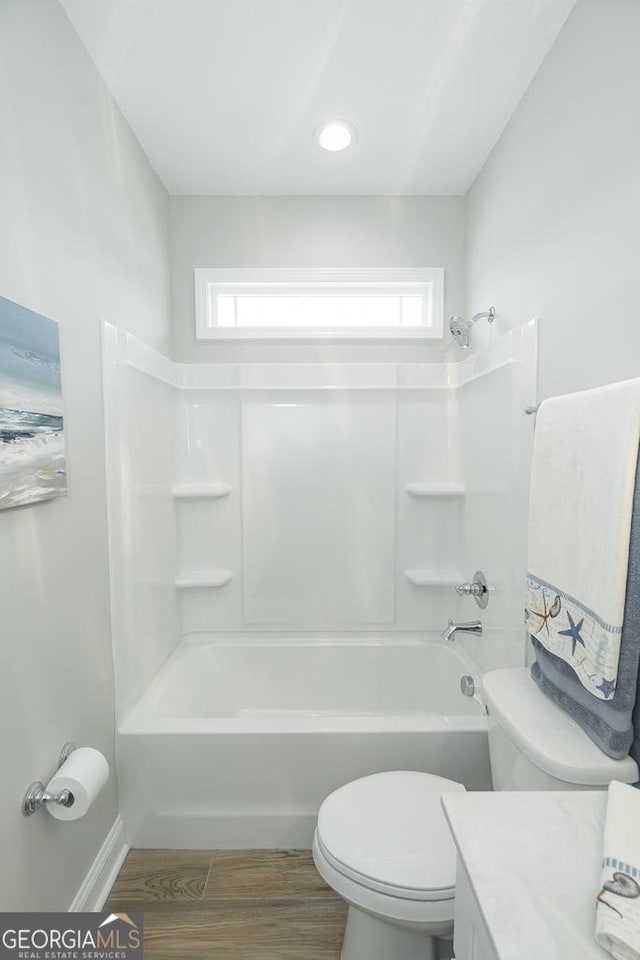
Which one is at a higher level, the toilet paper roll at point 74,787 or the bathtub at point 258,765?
the toilet paper roll at point 74,787

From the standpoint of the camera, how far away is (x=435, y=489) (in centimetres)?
246

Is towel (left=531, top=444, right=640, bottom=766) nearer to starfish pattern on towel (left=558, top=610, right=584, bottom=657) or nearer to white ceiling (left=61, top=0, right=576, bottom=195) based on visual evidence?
starfish pattern on towel (left=558, top=610, right=584, bottom=657)

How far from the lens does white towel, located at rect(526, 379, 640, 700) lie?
3.18ft

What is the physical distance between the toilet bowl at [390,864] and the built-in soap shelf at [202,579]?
1.20 m

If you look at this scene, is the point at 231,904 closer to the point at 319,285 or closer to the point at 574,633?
the point at 574,633

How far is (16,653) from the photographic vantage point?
1195mm

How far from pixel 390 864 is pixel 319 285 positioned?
7.37 feet

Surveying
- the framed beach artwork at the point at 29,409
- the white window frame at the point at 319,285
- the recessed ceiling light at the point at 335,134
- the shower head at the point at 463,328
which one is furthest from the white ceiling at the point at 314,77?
the framed beach artwork at the point at 29,409

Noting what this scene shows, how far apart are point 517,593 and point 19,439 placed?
1545 millimetres

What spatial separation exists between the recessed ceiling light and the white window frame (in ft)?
1.78

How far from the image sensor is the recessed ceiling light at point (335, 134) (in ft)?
6.28

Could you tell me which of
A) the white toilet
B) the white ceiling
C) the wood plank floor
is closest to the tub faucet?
the white toilet

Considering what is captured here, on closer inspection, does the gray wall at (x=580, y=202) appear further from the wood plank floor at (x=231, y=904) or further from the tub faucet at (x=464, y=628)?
the wood plank floor at (x=231, y=904)

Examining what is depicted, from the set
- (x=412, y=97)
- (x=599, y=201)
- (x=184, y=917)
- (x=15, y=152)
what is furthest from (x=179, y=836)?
(x=412, y=97)
